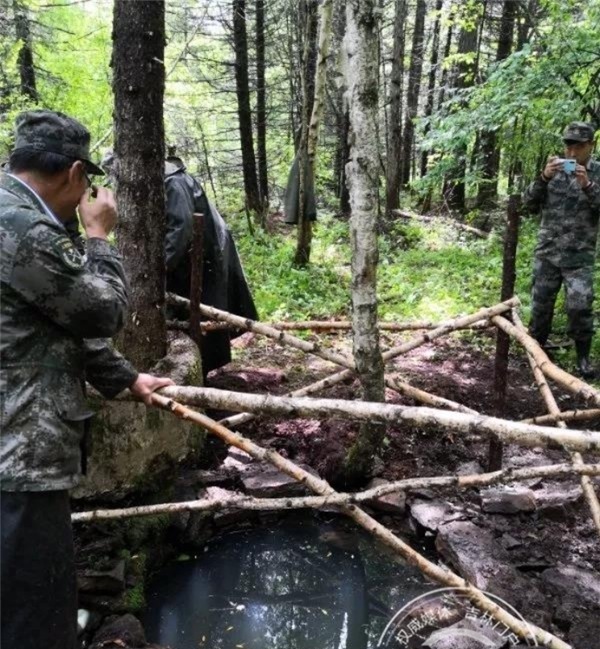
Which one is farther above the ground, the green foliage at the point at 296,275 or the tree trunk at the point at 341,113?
the tree trunk at the point at 341,113

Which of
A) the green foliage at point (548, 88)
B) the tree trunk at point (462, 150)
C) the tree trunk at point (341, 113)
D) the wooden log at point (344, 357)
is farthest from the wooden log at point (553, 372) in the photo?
the tree trunk at point (341, 113)

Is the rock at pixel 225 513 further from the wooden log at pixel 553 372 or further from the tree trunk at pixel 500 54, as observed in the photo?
the tree trunk at pixel 500 54

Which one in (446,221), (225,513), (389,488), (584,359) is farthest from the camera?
(446,221)

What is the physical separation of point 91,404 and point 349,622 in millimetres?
1969

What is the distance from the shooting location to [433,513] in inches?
161

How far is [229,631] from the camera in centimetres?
330

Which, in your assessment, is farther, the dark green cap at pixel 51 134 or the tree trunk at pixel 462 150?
the tree trunk at pixel 462 150

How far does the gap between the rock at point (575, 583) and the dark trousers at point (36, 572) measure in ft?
8.77

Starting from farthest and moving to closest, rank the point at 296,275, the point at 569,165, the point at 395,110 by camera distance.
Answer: the point at 395,110 → the point at 296,275 → the point at 569,165

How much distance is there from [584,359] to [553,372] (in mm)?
3213

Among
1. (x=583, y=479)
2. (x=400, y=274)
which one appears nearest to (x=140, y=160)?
(x=583, y=479)

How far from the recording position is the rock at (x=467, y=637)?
9.36 feet

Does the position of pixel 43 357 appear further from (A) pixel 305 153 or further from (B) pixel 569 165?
(A) pixel 305 153

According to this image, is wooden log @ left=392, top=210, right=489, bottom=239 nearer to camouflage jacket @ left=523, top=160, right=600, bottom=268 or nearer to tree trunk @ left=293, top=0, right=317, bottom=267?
tree trunk @ left=293, top=0, right=317, bottom=267
